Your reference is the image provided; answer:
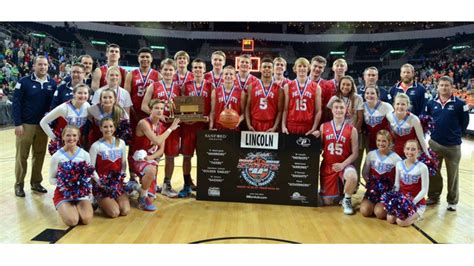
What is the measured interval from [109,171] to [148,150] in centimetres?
55

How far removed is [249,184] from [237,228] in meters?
1.01

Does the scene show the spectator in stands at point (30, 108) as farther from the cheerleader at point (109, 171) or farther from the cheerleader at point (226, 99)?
the cheerleader at point (226, 99)

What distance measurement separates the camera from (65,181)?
384 centimetres

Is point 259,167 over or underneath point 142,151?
underneath

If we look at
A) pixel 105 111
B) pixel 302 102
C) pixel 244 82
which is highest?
pixel 244 82

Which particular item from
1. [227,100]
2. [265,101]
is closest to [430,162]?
[265,101]

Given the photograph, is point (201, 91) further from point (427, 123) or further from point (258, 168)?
point (427, 123)

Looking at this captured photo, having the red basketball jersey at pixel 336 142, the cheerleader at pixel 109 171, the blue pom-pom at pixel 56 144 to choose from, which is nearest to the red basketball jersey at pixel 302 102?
the red basketball jersey at pixel 336 142

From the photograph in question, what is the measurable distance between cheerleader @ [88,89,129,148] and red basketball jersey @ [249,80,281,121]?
5.14 feet

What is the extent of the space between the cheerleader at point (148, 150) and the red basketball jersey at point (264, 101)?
99cm

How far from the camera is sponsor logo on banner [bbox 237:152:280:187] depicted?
15.4ft

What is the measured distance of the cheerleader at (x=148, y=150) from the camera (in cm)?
441

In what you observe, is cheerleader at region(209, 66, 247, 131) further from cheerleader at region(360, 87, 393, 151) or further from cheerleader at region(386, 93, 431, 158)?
cheerleader at region(386, 93, 431, 158)
